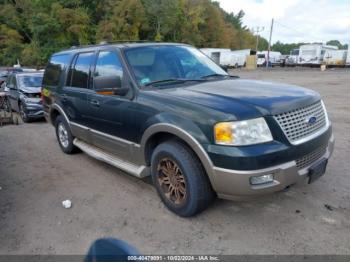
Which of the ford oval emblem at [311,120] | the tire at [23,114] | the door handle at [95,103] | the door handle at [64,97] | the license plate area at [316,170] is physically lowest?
the tire at [23,114]

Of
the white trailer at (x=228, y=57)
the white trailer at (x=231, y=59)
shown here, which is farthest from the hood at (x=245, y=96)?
the white trailer at (x=231, y=59)

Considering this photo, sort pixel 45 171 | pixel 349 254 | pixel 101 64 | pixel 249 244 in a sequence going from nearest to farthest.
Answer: pixel 349 254 < pixel 249 244 < pixel 101 64 < pixel 45 171

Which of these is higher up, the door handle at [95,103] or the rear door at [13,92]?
the door handle at [95,103]

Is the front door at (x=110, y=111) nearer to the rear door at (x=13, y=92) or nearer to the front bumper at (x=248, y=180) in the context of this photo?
the front bumper at (x=248, y=180)

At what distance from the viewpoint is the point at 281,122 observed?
290cm

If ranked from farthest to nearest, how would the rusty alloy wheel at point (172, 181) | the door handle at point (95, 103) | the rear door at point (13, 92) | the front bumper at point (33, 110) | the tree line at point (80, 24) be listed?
the tree line at point (80, 24) < the rear door at point (13, 92) < the front bumper at point (33, 110) < the door handle at point (95, 103) < the rusty alloy wheel at point (172, 181)

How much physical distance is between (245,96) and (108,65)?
2.04 meters

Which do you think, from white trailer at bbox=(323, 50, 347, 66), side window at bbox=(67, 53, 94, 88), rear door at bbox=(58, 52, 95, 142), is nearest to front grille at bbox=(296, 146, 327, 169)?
rear door at bbox=(58, 52, 95, 142)

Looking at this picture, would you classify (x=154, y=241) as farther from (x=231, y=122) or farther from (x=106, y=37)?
(x=106, y=37)

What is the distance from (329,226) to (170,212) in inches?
67.3

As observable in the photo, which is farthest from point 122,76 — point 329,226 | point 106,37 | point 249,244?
point 106,37

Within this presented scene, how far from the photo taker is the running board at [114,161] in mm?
3779

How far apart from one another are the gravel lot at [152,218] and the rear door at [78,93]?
0.77m

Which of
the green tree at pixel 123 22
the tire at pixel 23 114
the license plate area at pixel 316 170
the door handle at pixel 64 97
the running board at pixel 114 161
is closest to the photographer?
the license plate area at pixel 316 170
